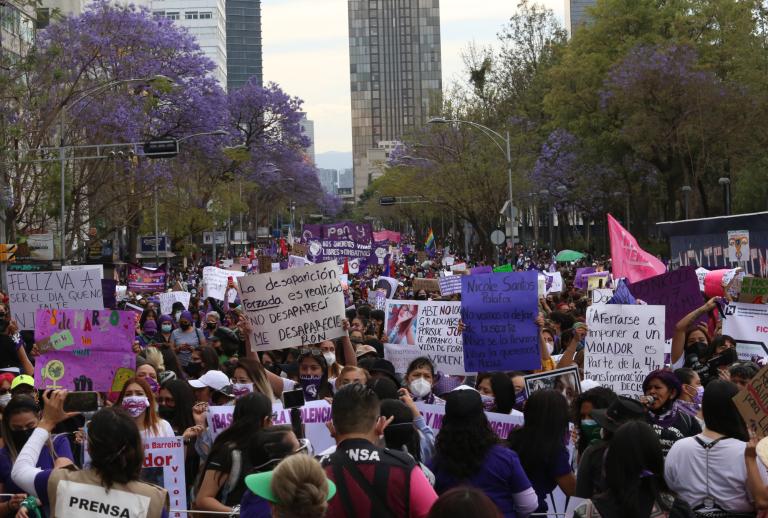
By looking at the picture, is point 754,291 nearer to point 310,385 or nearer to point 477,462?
point 310,385

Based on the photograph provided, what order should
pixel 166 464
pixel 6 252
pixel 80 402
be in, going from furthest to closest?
pixel 6 252, pixel 80 402, pixel 166 464

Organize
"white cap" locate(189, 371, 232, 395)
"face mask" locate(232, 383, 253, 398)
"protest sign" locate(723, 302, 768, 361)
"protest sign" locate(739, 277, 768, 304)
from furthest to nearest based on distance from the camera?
"protest sign" locate(739, 277, 768, 304), "protest sign" locate(723, 302, 768, 361), "white cap" locate(189, 371, 232, 395), "face mask" locate(232, 383, 253, 398)

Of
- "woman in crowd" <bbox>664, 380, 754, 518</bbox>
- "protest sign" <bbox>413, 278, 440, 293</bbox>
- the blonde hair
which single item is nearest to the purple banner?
"protest sign" <bbox>413, 278, 440, 293</bbox>

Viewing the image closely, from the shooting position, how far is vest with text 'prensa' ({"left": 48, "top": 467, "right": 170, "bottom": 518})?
17.0 ft

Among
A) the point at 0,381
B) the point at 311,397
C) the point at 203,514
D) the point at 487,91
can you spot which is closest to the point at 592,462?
the point at 203,514

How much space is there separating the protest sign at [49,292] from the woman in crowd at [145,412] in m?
6.31

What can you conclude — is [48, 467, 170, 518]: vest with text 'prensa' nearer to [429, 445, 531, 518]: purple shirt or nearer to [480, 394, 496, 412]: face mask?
[429, 445, 531, 518]: purple shirt

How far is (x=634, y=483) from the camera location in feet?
17.9

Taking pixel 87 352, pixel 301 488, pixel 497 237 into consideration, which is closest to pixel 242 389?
pixel 87 352

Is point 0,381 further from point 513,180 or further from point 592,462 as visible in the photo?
point 513,180

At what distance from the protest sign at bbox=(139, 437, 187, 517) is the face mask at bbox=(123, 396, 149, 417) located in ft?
1.46

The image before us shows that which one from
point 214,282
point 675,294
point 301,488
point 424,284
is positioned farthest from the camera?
point 424,284

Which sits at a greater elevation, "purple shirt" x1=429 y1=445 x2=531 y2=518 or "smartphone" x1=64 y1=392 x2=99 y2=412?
"smartphone" x1=64 y1=392 x2=99 y2=412

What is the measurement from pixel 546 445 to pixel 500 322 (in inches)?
171
